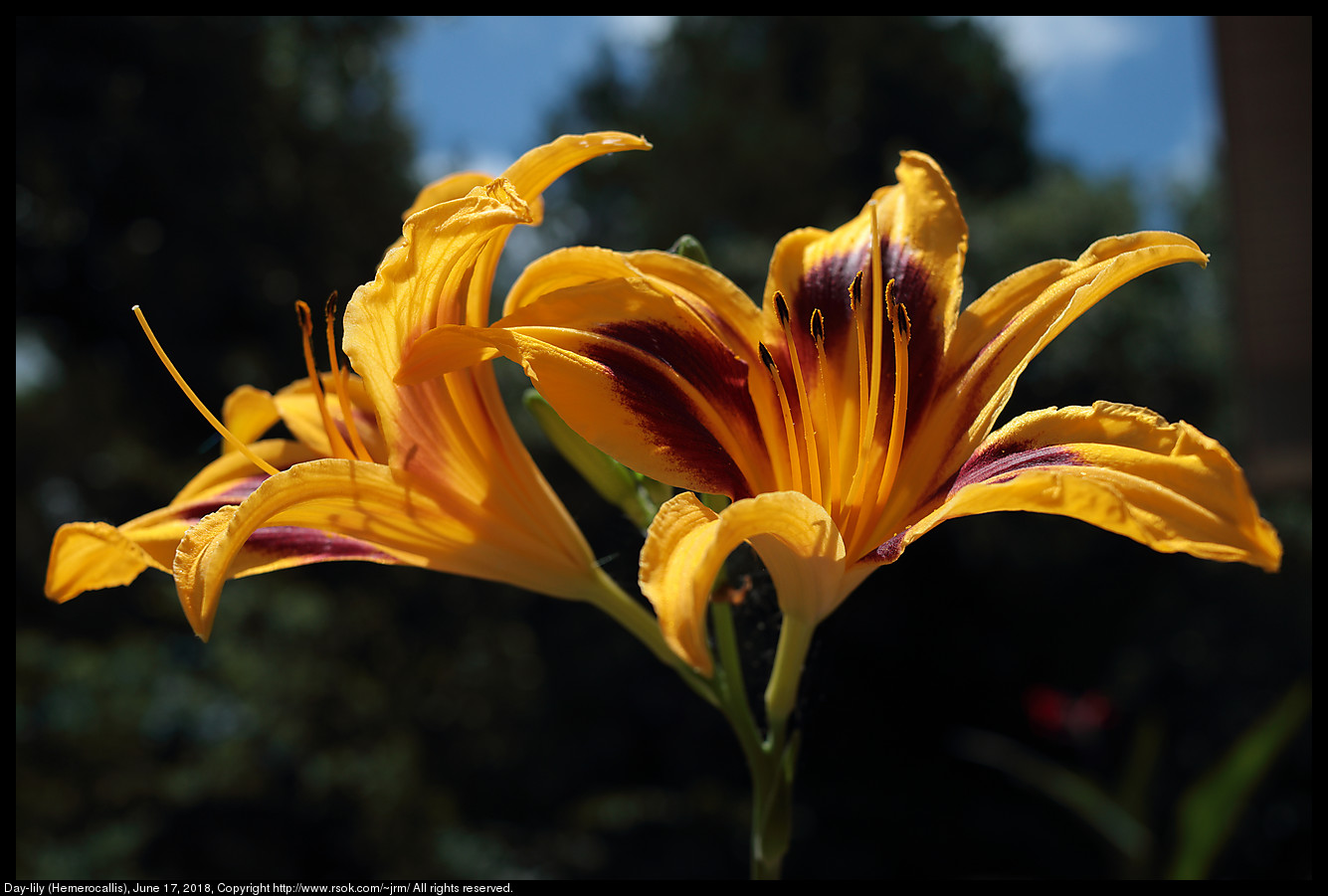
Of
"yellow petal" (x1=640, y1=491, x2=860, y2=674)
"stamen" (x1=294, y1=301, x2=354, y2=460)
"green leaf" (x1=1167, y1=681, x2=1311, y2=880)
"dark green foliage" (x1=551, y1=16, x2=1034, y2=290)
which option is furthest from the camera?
"dark green foliage" (x1=551, y1=16, x2=1034, y2=290)

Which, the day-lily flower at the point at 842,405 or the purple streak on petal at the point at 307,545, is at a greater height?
the day-lily flower at the point at 842,405

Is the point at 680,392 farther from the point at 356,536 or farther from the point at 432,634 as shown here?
the point at 432,634

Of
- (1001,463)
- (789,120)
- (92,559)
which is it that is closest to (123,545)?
(92,559)

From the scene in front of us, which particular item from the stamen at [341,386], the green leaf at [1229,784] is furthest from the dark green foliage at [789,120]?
the stamen at [341,386]

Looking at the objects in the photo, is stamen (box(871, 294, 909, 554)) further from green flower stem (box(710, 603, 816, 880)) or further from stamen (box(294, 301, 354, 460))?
stamen (box(294, 301, 354, 460))

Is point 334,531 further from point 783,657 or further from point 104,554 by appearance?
point 783,657

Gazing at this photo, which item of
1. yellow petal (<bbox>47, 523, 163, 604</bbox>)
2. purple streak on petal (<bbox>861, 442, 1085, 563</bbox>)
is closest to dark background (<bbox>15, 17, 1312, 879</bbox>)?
purple streak on petal (<bbox>861, 442, 1085, 563</bbox>)

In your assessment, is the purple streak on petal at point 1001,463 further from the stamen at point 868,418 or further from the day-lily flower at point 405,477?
the day-lily flower at point 405,477
